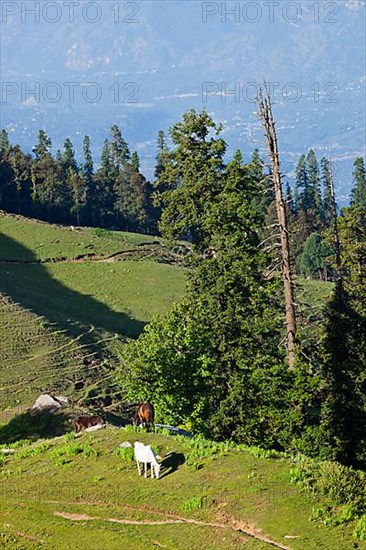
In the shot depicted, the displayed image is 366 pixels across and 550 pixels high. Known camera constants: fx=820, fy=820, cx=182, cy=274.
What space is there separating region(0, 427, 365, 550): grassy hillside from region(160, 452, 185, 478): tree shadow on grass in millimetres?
24

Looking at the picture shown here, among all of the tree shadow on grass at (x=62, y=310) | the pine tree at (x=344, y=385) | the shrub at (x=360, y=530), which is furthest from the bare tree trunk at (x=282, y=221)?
the tree shadow on grass at (x=62, y=310)

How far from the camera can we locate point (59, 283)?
281 ft

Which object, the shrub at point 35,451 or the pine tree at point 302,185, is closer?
the shrub at point 35,451

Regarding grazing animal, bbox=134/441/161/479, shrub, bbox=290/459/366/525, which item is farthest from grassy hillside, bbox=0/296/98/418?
shrub, bbox=290/459/366/525

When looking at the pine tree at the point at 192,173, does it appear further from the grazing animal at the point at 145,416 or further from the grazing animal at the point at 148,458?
the grazing animal at the point at 148,458

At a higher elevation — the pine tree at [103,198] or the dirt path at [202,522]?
the pine tree at [103,198]

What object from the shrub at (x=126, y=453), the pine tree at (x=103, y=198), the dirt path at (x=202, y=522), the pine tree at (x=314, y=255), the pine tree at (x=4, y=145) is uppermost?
the pine tree at (x=4, y=145)

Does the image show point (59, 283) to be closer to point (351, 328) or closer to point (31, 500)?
point (351, 328)

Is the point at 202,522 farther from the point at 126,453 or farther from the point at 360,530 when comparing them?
the point at 126,453

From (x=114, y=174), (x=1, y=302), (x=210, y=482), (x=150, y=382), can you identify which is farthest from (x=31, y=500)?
(x=114, y=174)

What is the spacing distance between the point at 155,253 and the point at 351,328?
72.5 meters

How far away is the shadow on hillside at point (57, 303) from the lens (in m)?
65.7

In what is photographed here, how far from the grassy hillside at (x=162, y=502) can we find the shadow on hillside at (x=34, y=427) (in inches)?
371

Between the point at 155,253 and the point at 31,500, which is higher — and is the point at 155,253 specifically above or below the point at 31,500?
above
